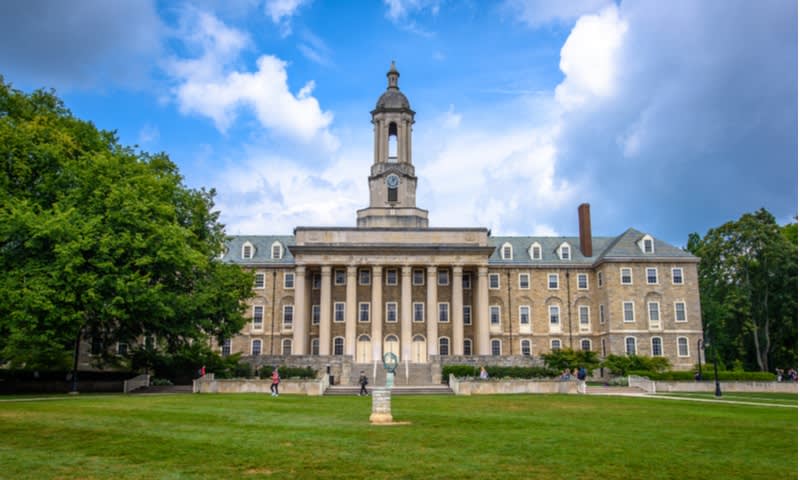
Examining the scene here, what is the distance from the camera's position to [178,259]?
3497cm

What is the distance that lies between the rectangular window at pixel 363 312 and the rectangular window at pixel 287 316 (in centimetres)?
749

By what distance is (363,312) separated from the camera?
6362 centimetres

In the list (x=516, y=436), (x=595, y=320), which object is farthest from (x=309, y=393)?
(x=595, y=320)

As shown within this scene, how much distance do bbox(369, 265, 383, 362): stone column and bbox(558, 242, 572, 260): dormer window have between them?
64.1 ft

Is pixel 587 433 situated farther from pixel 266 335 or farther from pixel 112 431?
pixel 266 335

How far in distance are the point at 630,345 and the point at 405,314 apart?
21027mm

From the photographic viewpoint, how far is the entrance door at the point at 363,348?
6253 cm

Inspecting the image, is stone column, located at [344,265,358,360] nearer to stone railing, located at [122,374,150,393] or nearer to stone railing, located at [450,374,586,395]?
stone railing, located at [122,374,150,393]

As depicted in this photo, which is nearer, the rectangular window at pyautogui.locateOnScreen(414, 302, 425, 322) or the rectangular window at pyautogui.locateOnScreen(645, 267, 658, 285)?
the rectangular window at pyautogui.locateOnScreen(645, 267, 658, 285)

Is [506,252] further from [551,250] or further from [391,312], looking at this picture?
[391,312]

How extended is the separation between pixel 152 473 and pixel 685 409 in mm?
21755

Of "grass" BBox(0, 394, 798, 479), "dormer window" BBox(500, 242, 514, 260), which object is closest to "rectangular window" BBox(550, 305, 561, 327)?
"dormer window" BBox(500, 242, 514, 260)

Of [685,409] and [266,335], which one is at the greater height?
[266,335]

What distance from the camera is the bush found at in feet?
165
